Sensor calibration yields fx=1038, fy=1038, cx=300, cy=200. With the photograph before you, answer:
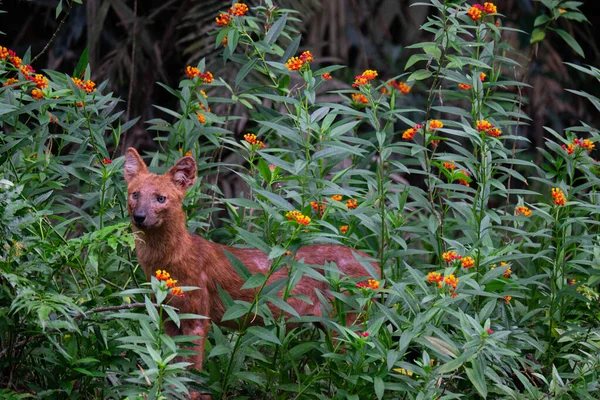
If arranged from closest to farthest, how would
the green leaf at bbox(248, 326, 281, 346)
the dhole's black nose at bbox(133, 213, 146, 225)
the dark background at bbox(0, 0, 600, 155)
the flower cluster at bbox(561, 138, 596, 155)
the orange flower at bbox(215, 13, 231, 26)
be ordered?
the green leaf at bbox(248, 326, 281, 346) → the dhole's black nose at bbox(133, 213, 146, 225) → the orange flower at bbox(215, 13, 231, 26) → the flower cluster at bbox(561, 138, 596, 155) → the dark background at bbox(0, 0, 600, 155)

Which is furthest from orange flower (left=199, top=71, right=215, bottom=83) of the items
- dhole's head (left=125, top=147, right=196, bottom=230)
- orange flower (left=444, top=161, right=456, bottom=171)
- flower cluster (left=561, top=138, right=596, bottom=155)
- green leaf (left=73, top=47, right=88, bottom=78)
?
flower cluster (left=561, top=138, right=596, bottom=155)

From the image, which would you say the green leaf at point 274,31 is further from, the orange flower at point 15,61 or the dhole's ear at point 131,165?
the orange flower at point 15,61

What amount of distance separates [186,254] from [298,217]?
1226 millimetres

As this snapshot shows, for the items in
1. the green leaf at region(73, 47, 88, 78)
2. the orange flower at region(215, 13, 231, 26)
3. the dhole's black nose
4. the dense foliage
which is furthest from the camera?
the green leaf at region(73, 47, 88, 78)

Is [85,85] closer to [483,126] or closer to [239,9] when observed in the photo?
[239,9]

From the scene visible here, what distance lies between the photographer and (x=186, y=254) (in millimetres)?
5328

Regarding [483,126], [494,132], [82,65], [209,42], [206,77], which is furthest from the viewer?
[209,42]

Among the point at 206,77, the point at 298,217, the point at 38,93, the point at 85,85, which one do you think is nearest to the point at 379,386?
the point at 298,217

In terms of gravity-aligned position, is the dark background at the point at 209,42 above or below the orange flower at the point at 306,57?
below

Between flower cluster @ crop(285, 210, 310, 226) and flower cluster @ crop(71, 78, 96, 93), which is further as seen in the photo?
flower cluster @ crop(71, 78, 96, 93)

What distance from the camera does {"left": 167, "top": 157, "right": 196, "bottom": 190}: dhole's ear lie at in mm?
5285

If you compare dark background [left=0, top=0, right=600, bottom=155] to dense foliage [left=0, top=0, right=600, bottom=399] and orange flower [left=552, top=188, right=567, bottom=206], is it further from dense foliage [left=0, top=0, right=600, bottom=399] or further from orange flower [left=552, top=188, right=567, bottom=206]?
orange flower [left=552, top=188, right=567, bottom=206]

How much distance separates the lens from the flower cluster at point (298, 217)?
4.26m

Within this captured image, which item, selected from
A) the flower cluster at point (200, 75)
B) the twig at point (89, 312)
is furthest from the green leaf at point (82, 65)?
the twig at point (89, 312)
